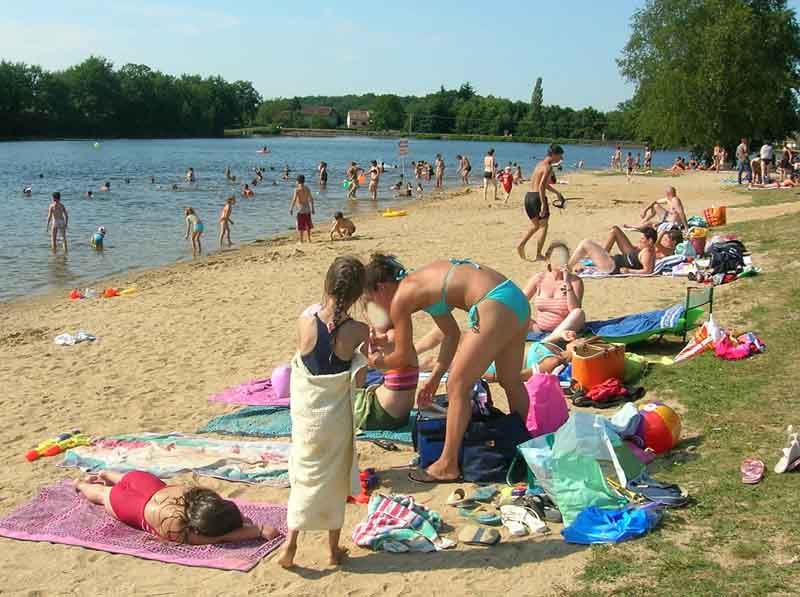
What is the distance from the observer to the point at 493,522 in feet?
14.3

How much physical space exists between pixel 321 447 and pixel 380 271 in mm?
1279

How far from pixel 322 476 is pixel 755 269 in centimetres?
794

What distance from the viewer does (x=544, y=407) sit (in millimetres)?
5391

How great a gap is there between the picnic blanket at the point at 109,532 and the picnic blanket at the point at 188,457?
35cm

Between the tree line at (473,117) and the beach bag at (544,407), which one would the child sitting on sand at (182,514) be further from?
the tree line at (473,117)

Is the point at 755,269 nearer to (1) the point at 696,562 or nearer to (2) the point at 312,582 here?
(1) the point at 696,562

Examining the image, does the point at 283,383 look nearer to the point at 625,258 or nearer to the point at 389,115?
the point at 625,258

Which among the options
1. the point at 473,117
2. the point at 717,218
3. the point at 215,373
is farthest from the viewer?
the point at 473,117

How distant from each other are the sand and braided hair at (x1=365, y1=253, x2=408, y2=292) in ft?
4.14

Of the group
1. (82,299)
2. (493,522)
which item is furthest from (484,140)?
(493,522)

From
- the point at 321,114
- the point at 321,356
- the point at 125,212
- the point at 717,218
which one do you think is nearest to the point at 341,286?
the point at 321,356

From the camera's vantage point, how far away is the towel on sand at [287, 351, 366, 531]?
153 inches

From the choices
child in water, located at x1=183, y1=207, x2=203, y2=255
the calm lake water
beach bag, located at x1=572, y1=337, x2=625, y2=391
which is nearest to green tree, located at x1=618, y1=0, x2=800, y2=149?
the calm lake water

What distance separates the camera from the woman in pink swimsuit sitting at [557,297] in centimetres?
736
